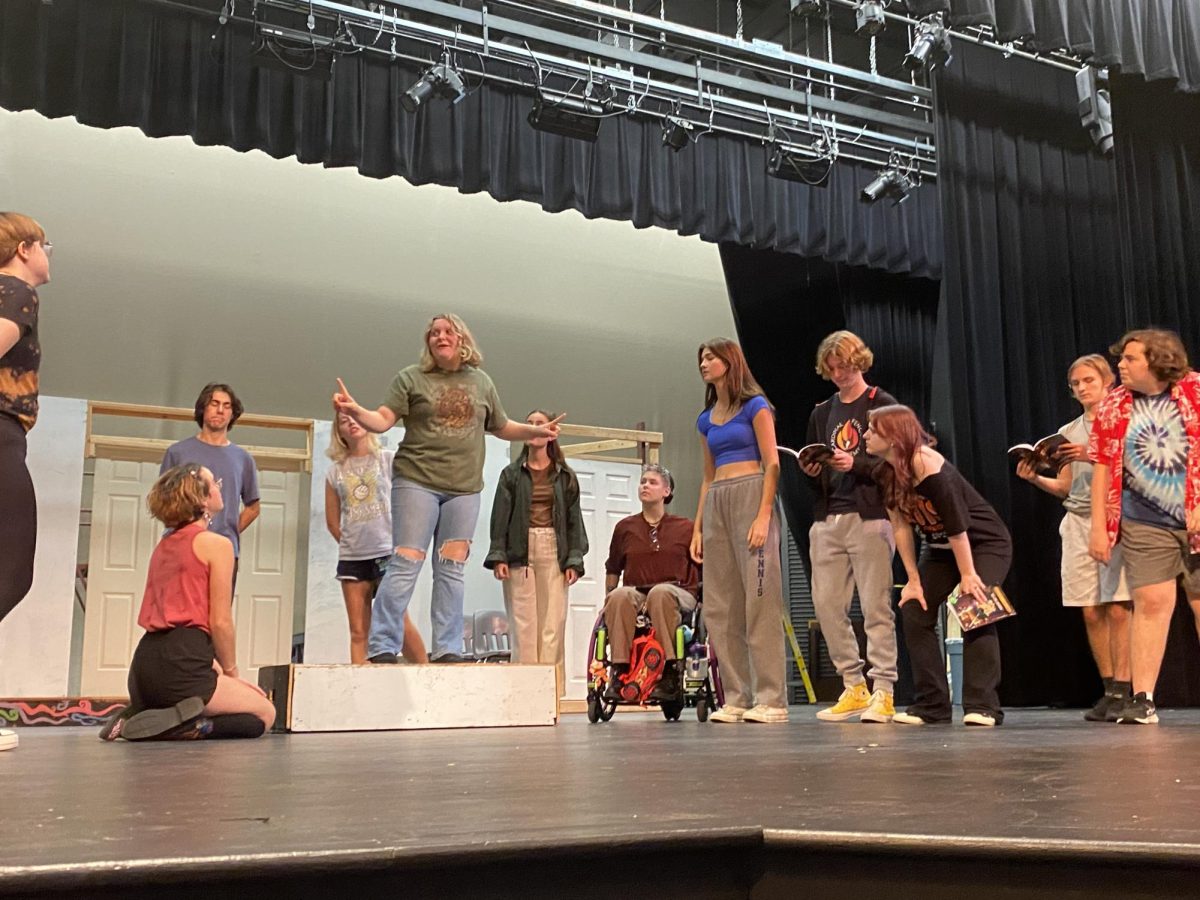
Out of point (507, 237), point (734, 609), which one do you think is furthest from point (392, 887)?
point (507, 237)

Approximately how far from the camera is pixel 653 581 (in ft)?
16.0

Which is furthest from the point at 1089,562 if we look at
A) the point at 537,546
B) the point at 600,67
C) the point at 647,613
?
the point at 600,67

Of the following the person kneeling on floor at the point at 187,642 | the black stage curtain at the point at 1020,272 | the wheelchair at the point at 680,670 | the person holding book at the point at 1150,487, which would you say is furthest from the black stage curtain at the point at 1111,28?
the person kneeling on floor at the point at 187,642

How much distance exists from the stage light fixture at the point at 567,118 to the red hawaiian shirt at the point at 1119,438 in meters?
3.70

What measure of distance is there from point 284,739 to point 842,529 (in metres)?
1.95

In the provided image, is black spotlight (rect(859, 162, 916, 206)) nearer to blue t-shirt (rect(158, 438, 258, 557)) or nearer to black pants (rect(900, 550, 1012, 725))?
black pants (rect(900, 550, 1012, 725))

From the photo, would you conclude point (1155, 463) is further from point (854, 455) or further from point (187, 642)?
point (187, 642)

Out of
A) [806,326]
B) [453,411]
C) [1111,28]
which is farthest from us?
[806,326]

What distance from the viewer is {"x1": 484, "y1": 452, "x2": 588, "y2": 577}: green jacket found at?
189 inches

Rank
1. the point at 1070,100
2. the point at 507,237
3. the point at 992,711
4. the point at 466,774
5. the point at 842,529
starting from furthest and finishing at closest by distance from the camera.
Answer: the point at 507,237
the point at 1070,100
the point at 842,529
the point at 992,711
the point at 466,774

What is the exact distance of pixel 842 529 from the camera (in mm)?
3990

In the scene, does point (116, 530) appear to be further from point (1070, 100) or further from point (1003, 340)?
point (1070, 100)

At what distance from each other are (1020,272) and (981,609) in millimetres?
3662

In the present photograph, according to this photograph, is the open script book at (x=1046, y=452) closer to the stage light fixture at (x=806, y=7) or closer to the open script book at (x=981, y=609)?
the open script book at (x=981, y=609)
